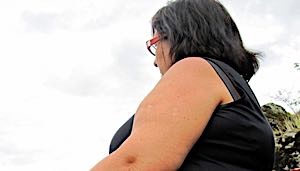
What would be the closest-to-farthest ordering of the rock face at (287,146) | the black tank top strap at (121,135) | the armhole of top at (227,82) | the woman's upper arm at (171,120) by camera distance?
the woman's upper arm at (171,120), the armhole of top at (227,82), the black tank top strap at (121,135), the rock face at (287,146)

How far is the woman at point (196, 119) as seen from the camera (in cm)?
177

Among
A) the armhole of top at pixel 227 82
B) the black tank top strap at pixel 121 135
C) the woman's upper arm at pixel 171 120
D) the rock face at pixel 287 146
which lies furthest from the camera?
the rock face at pixel 287 146

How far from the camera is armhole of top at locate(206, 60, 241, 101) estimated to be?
1942mm

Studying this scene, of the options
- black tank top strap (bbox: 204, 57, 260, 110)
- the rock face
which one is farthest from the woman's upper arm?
the rock face

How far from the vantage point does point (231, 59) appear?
220 cm

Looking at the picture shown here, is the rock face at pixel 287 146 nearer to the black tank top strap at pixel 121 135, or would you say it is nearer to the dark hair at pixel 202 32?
the dark hair at pixel 202 32

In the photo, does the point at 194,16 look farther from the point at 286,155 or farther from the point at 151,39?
the point at 286,155

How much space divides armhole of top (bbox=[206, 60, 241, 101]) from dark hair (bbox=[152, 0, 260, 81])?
16 centimetres

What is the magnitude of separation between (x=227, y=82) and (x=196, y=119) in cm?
23

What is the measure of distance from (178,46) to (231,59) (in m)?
0.23

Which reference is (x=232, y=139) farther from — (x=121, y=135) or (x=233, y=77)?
(x=121, y=135)

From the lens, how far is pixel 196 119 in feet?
5.92

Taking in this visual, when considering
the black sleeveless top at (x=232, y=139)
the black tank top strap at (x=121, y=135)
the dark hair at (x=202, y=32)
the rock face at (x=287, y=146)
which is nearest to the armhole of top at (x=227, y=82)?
the black sleeveless top at (x=232, y=139)

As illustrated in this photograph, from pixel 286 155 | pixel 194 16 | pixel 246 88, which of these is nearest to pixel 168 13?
pixel 194 16
